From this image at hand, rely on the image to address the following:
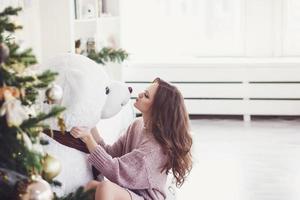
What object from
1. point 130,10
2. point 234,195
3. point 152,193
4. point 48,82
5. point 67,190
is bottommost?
point 234,195

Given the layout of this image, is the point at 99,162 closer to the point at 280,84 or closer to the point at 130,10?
the point at 280,84

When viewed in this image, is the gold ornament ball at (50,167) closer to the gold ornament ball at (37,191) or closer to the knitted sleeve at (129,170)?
the gold ornament ball at (37,191)

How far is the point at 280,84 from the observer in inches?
209

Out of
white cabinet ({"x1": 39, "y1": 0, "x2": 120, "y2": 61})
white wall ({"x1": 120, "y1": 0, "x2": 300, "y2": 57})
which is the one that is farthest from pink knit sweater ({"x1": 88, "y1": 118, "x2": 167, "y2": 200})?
white wall ({"x1": 120, "y1": 0, "x2": 300, "y2": 57})

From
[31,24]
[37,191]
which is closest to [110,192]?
[37,191]

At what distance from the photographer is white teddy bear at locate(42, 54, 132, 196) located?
5.35 feet

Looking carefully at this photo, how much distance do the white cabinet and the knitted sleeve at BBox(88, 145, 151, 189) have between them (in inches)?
56.5

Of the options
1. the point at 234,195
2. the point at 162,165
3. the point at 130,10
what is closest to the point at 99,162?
the point at 162,165

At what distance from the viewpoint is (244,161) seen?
3.99 metres

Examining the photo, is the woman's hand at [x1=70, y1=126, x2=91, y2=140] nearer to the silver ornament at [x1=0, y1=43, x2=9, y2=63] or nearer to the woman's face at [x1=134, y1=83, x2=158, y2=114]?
the woman's face at [x1=134, y1=83, x2=158, y2=114]

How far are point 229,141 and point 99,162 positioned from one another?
114 inches

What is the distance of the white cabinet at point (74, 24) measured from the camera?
10.7ft

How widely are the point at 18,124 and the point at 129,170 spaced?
Result: 3.51ft

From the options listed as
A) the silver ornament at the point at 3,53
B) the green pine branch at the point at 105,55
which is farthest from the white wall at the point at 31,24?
the silver ornament at the point at 3,53
